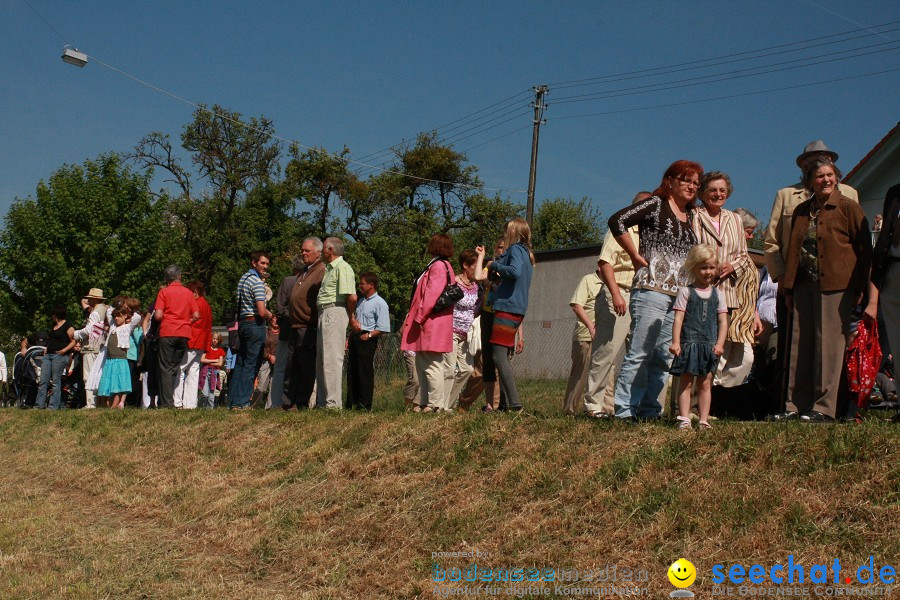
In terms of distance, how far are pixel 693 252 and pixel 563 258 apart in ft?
73.5

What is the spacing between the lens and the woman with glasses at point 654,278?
7781 millimetres

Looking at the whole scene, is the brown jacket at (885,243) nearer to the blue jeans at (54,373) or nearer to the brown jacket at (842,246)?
the brown jacket at (842,246)

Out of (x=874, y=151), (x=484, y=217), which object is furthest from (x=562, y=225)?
(x=874, y=151)

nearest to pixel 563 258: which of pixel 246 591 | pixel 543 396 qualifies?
pixel 543 396

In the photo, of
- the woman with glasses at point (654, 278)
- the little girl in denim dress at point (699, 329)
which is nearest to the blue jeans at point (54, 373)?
the woman with glasses at point (654, 278)

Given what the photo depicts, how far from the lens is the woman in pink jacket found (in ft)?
34.4

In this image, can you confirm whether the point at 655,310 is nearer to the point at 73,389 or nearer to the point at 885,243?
the point at 885,243

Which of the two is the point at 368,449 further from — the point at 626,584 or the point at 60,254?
the point at 60,254

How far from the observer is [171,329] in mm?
14750

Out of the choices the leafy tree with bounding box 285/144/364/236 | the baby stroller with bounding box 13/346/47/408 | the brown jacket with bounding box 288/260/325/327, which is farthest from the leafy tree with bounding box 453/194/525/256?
the brown jacket with bounding box 288/260/325/327

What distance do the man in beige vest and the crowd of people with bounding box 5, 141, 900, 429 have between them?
0.02 m

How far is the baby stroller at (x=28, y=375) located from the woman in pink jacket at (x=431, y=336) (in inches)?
492

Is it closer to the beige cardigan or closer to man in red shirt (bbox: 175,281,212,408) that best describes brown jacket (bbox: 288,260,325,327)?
man in red shirt (bbox: 175,281,212,408)

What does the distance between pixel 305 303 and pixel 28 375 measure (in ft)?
37.9
